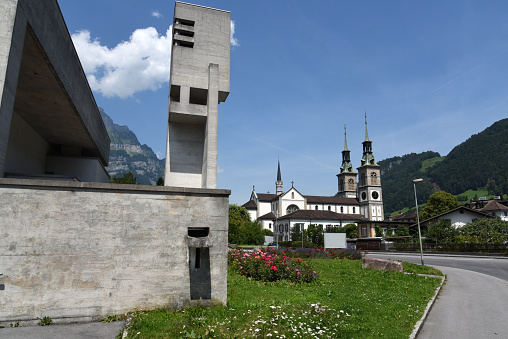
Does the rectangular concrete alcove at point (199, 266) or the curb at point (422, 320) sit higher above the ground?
the rectangular concrete alcove at point (199, 266)

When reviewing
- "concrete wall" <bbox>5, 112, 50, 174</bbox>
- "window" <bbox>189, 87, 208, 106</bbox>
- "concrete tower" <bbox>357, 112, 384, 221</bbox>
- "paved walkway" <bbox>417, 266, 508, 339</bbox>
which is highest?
"concrete tower" <bbox>357, 112, 384, 221</bbox>

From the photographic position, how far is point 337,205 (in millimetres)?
108125

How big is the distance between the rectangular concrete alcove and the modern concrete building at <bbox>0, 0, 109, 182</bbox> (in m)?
5.58

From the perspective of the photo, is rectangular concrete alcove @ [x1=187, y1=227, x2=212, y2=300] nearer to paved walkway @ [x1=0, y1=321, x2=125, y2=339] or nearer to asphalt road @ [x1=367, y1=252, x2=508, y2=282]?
paved walkway @ [x1=0, y1=321, x2=125, y2=339]

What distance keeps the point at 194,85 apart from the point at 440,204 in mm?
77287

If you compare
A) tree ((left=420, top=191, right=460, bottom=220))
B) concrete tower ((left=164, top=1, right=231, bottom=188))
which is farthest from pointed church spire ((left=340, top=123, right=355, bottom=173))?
concrete tower ((left=164, top=1, right=231, bottom=188))

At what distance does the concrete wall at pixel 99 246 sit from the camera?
7844 millimetres

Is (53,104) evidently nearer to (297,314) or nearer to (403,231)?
(297,314)

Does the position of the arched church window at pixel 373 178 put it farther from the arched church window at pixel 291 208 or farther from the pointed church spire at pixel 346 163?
the arched church window at pixel 291 208

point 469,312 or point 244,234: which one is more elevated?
point 244,234

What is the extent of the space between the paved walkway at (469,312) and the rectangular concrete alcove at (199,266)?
18.1 feet

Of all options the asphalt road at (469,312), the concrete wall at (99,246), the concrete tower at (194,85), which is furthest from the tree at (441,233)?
the concrete wall at (99,246)

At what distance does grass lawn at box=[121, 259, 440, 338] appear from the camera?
685 centimetres

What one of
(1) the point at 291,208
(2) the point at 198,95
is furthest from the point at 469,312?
(1) the point at 291,208
